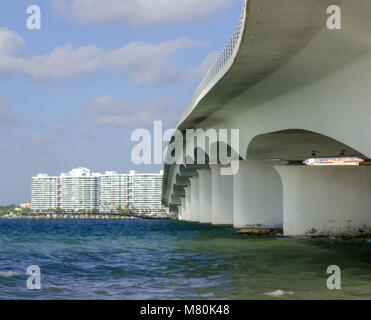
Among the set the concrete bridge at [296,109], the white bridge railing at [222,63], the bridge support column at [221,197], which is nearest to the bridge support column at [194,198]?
the bridge support column at [221,197]

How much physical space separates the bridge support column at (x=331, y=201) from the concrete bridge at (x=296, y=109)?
65 millimetres

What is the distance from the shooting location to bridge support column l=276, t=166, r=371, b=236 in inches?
1604

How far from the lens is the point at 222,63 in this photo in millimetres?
27625

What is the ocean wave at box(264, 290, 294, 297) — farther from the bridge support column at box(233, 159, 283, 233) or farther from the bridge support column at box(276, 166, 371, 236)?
the bridge support column at box(233, 159, 283, 233)

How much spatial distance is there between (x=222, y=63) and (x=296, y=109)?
14.0 ft

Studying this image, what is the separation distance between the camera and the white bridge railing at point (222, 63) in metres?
21.9

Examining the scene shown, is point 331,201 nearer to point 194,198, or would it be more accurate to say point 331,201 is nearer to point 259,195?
point 259,195

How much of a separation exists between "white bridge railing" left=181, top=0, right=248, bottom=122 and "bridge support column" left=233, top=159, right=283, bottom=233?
14618 millimetres

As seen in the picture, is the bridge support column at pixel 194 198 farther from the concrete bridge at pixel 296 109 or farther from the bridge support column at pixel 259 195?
the bridge support column at pixel 259 195

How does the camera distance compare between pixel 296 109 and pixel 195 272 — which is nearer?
pixel 195 272

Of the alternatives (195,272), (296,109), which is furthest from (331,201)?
(195,272)

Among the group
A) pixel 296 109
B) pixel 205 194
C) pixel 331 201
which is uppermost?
pixel 296 109

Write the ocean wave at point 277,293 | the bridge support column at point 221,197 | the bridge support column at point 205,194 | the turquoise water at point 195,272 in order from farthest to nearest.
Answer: the bridge support column at point 205,194 < the bridge support column at point 221,197 < the turquoise water at point 195,272 < the ocean wave at point 277,293

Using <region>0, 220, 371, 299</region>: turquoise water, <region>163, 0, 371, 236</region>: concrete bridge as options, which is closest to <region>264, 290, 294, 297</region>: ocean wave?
<region>0, 220, 371, 299</region>: turquoise water
